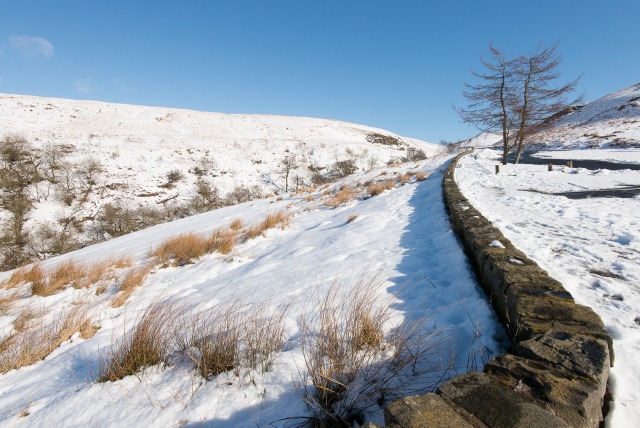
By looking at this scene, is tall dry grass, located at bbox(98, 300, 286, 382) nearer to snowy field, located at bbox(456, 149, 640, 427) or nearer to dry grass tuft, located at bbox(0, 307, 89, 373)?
dry grass tuft, located at bbox(0, 307, 89, 373)

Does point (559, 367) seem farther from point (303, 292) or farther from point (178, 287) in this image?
point (178, 287)

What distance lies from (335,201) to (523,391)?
855cm

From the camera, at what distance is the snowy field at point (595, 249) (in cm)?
155

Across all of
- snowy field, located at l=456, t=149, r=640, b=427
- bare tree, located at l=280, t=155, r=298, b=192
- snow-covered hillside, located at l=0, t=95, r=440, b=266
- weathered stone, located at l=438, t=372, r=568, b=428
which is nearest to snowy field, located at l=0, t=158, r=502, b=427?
snowy field, located at l=456, t=149, r=640, b=427

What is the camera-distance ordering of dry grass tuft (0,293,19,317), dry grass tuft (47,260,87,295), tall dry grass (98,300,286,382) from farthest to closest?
dry grass tuft (47,260,87,295)
dry grass tuft (0,293,19,317)
tall dry grass (98,300,286,382)

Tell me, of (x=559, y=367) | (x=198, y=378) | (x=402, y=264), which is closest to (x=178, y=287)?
(x=198, y=378)

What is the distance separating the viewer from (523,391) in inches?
48.3

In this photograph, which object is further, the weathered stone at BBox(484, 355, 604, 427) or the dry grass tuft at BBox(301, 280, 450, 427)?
the dry grass tuft at BBox(301, 280, 450, 427)

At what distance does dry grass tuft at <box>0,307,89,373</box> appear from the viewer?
259 cm

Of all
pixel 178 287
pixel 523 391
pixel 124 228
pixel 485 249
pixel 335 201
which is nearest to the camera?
pixel 523 391

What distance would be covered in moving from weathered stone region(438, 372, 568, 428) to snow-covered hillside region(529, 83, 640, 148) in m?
17.4

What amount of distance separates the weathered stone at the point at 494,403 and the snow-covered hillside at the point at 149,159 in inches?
1149

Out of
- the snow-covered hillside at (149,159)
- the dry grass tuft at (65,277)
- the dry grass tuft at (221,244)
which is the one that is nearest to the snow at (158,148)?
the snow-covered hillside at (149,159)

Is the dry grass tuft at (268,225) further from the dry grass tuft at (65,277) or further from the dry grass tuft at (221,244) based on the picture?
the dry grass tuft at (65,277)
